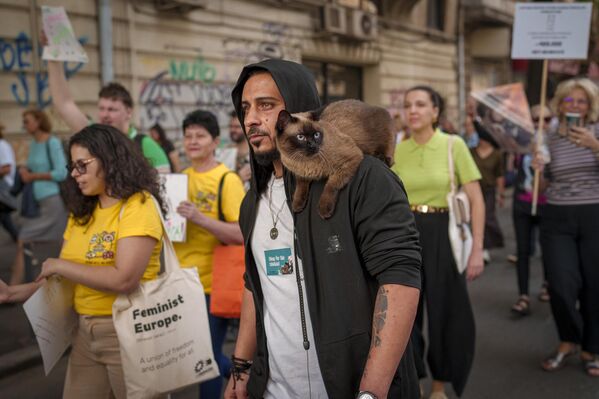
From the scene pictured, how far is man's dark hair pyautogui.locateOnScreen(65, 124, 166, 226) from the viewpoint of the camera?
110 inches

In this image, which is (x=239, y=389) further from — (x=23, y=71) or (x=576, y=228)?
(x=23, y=71)

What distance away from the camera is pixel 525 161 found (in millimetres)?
6539

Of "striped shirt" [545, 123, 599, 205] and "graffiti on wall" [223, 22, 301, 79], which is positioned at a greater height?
"graffiti on wall" [223, 22, 301, 79]

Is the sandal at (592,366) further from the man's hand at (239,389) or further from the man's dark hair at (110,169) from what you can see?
the man's dark hair at (110,169)

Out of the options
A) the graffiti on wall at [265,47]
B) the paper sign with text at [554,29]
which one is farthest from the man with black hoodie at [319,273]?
the graffiti on wall at [265,47]

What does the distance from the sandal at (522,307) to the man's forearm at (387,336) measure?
4.71 metres

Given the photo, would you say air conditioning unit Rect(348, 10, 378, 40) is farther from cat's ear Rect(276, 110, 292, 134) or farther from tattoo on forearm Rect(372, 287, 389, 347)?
tattoo on forearm Rect(372, 287, 389, 347)

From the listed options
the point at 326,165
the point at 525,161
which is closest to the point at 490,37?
the point at 525,161

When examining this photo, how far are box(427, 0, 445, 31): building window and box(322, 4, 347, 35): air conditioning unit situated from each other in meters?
6.04

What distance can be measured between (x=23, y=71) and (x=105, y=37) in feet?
4.57

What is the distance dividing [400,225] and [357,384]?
1.56 feet

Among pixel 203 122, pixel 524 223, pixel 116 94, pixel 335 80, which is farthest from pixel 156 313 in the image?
pixel 335 80

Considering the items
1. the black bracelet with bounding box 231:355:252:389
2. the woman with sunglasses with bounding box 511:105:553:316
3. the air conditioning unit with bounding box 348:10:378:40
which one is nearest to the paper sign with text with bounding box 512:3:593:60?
the woman with sunglasses with bounding box 511:105:553:316

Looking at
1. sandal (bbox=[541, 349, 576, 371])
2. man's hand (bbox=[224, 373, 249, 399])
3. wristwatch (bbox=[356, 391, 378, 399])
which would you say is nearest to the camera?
wristwatch (bbox=[356, 391, 378, 399])
